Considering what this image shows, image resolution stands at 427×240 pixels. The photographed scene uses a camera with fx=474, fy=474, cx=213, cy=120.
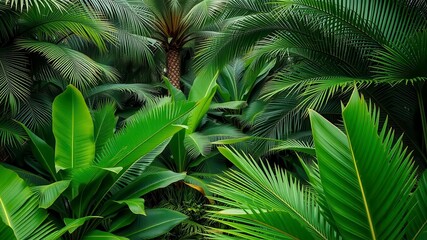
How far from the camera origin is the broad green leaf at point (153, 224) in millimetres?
6016

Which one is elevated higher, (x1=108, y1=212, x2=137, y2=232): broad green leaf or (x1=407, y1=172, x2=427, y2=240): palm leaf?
(x1=407, y1=172, x2=427, y2=240): palm leaf

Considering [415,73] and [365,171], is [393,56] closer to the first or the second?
[415,73]

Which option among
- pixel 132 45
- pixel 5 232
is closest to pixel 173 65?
pixel 132 45

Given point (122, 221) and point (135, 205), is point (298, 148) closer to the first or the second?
point (135, 205)

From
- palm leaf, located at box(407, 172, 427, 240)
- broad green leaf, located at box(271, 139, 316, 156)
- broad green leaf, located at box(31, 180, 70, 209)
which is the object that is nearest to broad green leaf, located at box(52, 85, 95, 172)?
broad green leaf, located at box(31, 180, 70, 209)

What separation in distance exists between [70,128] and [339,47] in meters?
3.45

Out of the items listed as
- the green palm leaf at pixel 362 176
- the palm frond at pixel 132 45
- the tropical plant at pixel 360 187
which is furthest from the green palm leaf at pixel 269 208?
the palm frond at pixel 132 45

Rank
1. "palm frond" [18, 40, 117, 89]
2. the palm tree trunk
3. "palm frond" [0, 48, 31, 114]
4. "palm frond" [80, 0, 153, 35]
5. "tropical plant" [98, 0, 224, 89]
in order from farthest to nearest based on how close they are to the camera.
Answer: the palm tree trunk
"tropical plant" [98, 0, 224, 89]
"palm frond" [80, 0, 153, 35]
"palm frond" [18, 40, 117, 89]
"palm frond" [0, 48, 31, 114]

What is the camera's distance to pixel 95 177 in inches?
217

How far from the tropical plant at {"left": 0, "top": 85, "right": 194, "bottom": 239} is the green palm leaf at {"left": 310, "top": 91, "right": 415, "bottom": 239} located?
10.1 feet

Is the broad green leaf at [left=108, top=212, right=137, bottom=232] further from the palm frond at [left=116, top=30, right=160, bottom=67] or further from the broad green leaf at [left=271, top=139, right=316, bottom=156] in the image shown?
the palm frond at [left=116, top=30, right=160, bottom=67]

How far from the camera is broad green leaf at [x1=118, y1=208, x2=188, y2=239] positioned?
6016 mm

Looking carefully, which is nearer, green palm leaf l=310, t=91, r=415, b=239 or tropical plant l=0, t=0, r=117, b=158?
green palm leaf l=310, t=91, r=415, b=239

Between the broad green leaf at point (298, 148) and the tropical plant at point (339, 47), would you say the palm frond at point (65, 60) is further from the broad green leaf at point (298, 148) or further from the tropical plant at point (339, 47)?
the broad green leaf at point (298, 148)
